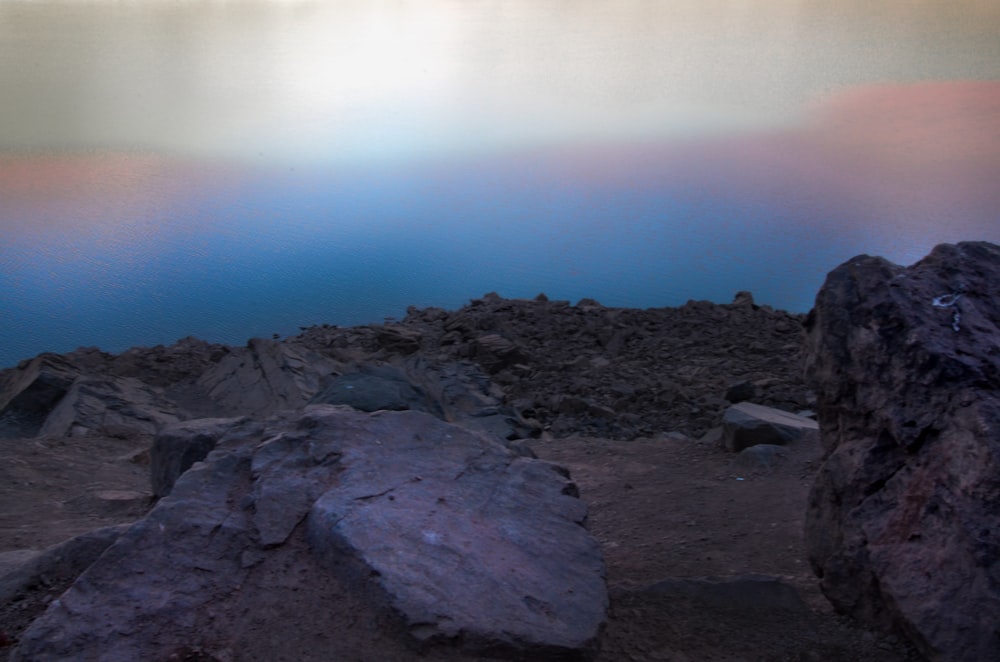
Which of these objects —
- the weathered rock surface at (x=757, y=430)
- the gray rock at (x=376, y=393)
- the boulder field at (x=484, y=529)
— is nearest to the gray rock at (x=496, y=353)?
the gray rock at (x=376, y=393)

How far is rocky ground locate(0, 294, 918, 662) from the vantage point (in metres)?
2.72

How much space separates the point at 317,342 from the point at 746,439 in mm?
4063

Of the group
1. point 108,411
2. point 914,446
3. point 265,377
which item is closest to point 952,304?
point 914,446

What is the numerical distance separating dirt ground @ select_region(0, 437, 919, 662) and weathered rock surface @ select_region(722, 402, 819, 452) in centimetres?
9

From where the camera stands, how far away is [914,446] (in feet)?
8.44

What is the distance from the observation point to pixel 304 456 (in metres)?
3.04

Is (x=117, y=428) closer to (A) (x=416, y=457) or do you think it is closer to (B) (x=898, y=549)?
(A) (x=416, y=457)

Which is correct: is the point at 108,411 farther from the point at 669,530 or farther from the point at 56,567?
the point at 669,530

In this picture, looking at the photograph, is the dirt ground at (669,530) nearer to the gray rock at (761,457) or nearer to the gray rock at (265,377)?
the gray rock at (761,457)

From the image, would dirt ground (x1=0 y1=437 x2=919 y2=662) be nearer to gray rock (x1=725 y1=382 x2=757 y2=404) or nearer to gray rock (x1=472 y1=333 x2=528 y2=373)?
gray rock (x1=725 y1=382 x2=757 y2=404)

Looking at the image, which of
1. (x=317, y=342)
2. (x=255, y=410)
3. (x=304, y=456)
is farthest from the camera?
(x=317, y=342)

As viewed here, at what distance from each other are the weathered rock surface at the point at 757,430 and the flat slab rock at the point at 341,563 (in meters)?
1.78

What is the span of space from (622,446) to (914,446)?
8.32 ft

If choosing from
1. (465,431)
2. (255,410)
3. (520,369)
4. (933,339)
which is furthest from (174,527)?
(520,369)
